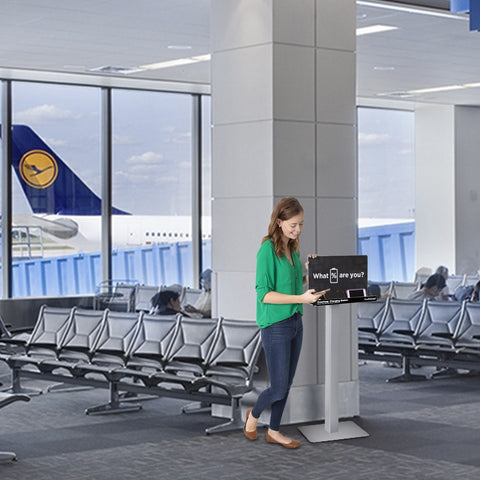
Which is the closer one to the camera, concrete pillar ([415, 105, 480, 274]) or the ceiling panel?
the ceiling panel

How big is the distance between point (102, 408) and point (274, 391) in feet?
9.09

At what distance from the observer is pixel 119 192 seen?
19.2 m

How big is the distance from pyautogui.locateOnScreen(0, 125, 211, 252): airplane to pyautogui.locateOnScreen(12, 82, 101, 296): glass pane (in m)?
0.02

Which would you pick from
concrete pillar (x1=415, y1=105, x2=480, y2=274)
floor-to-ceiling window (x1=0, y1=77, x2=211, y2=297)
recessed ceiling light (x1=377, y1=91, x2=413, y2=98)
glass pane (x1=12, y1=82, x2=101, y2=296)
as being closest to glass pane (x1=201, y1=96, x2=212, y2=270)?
floor-to-ceiling window (x1=0, y1=77, x2=211, y2=297)

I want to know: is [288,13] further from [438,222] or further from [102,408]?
[438,222]

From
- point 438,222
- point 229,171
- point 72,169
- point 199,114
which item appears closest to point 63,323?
point 229,171

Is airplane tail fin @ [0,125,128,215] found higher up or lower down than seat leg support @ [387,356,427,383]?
higher up

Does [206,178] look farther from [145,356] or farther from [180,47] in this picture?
[145,356]

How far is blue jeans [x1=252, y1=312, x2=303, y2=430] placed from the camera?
7.98 meters

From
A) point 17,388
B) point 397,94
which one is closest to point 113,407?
point 17,388

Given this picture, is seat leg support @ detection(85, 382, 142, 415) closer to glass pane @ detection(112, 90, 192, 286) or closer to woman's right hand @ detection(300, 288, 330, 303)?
woman's right hand @ detection(300, 288, 330, 303)

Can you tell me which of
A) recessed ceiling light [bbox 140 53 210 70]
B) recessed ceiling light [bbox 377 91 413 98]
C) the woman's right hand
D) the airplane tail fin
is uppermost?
recessed ceiling light [bbox 377 91 413 98]

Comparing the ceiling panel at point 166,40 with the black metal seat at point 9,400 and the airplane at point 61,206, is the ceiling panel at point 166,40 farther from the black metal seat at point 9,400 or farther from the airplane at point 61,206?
the black metal seat at point 9,400

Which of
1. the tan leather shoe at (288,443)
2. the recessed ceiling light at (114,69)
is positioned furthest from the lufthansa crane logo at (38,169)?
the tan leather shoe at (288,443)
